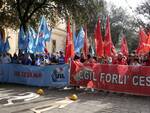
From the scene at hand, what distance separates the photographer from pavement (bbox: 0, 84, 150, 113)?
12.8 m

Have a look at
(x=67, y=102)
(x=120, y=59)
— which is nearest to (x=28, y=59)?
(x=120, y=59)

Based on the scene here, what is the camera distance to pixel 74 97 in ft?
49.6

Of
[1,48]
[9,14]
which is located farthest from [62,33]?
[1,48]

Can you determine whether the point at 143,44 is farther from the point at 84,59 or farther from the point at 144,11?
the point at 144,11

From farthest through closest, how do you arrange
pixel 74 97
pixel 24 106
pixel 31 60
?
pixel 31 60 < pixel 74 97 < pixel 24 106

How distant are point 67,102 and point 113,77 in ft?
9.71

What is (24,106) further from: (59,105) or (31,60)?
(31,60)

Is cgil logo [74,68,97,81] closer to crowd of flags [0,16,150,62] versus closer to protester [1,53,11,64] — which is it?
crowd of flags [0,16,150,62]

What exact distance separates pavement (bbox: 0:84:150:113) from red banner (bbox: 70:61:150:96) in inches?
13.6

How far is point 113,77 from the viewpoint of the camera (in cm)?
1666

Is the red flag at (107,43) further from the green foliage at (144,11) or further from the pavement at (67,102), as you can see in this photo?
the green foliage at (144,11)

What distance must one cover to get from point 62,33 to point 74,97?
40.9 meters

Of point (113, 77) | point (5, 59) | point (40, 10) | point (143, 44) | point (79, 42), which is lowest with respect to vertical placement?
point (113, 77)

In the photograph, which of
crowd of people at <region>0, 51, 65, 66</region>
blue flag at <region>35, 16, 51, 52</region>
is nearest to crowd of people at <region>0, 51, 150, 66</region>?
crowd of people at <region>0, 51, 65, 66</region>
